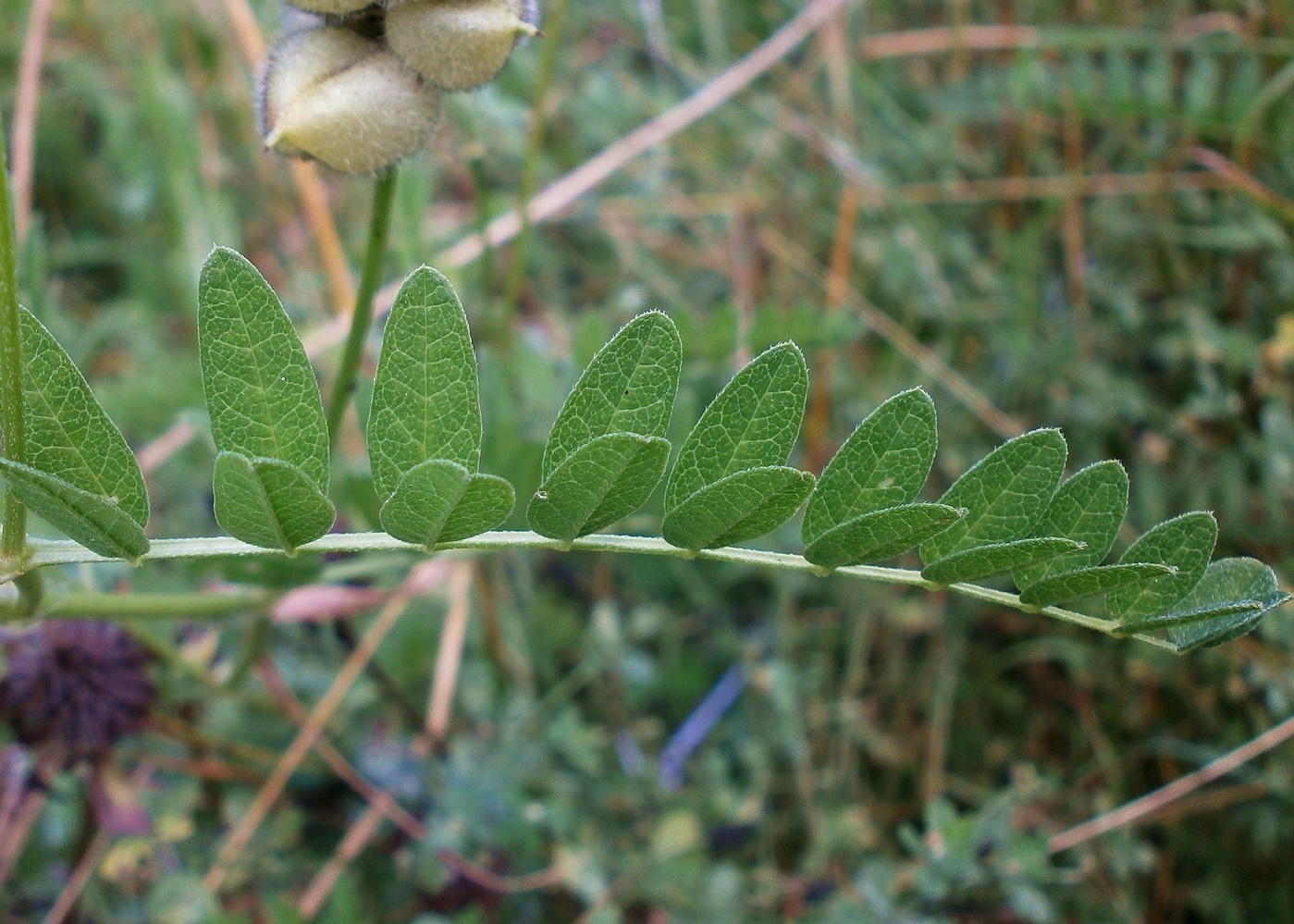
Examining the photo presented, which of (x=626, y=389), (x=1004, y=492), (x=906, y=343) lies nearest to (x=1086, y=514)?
(x=1004, y=492)

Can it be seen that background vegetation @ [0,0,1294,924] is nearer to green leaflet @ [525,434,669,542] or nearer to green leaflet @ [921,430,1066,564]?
green leaflet @ [525,434,669,542]

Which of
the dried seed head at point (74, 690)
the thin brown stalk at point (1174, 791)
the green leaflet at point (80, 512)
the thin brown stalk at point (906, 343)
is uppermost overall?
the green leaflet at point (80, 512)

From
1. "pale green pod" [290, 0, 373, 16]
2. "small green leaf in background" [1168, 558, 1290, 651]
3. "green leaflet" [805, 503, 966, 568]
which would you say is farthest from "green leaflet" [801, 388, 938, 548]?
"pale green pod" [290, 0, 373, 16]

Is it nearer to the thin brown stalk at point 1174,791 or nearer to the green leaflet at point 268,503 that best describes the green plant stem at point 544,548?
the green leaflet at point 268,503

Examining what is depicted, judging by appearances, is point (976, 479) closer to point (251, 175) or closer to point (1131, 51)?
point (1131, 51)

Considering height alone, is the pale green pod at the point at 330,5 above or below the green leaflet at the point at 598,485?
above

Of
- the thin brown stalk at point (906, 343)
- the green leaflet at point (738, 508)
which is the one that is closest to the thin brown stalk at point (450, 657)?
the thin brown stalk at point (906, 343)
